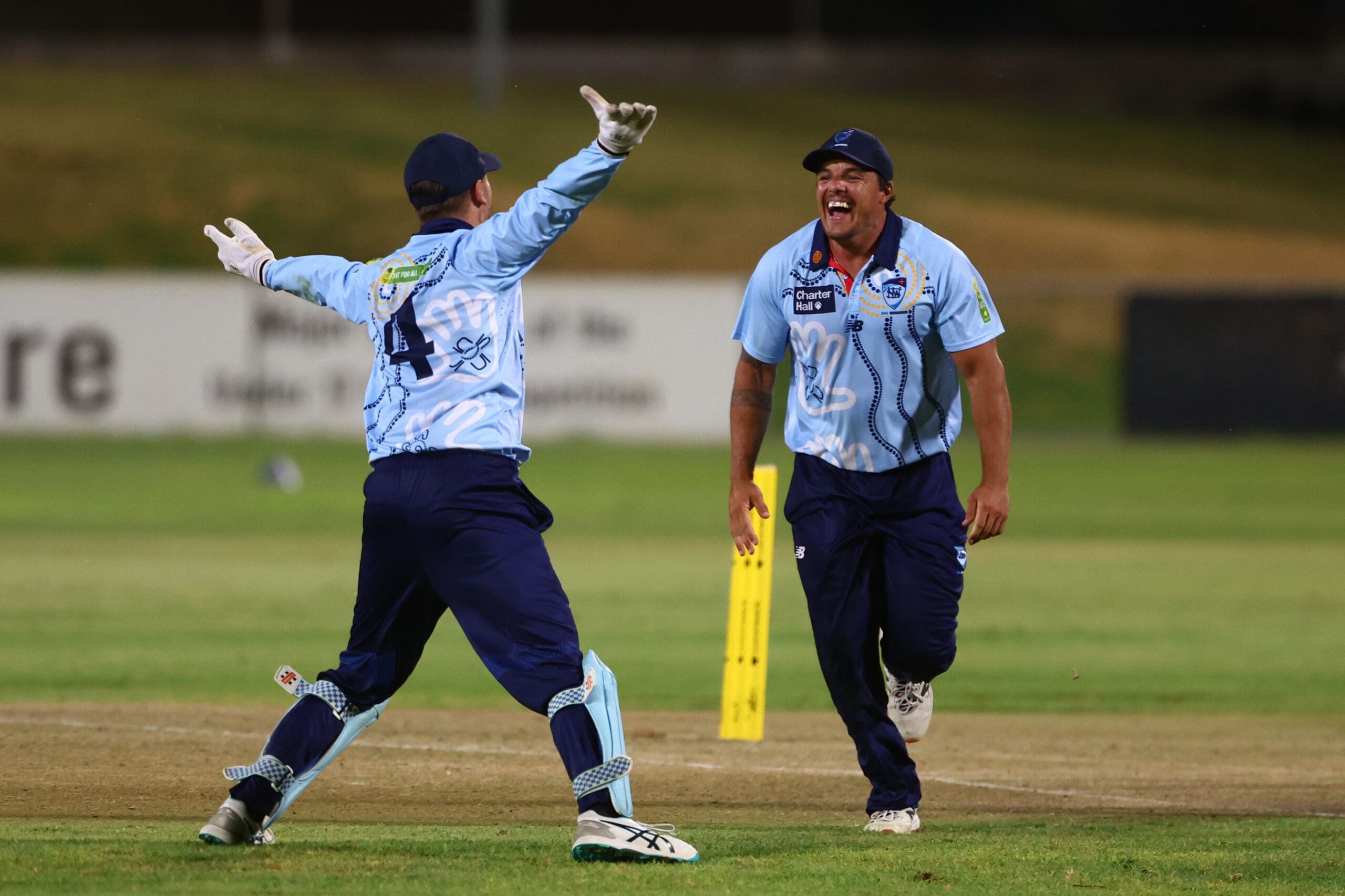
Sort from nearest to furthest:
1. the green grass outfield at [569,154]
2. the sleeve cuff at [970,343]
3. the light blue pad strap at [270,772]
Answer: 1. the light blue pad strap at [270,772]
2. the sleeve cuff at [970,343]
3. the green grass outfield at [569,154]

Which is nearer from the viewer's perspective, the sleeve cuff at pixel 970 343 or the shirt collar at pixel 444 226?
the shirt collar at pixel 444 226

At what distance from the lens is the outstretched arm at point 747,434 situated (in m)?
7.39

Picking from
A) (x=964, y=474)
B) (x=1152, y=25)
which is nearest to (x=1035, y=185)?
(x=1152, y=25)

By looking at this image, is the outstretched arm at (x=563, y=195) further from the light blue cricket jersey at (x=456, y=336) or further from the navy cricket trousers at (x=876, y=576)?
the navy cricket trousers at (x=876, y=576)

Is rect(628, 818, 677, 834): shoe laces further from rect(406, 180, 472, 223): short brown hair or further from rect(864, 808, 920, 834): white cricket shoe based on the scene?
rect(406, 180, 472, 223): short brown hair

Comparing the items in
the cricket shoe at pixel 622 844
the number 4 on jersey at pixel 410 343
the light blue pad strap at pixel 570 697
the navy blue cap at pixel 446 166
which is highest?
the navy blue cap at pixel 446 166

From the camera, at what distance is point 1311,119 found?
65062 mm

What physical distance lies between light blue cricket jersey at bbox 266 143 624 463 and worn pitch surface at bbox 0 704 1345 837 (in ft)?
5.59

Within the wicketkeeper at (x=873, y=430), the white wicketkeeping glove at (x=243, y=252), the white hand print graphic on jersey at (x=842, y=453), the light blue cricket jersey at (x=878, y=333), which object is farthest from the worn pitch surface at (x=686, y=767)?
the white wicketkeeping glove at (x=243, y=252)

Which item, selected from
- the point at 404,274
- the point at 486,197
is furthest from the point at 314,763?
the point at 486,197

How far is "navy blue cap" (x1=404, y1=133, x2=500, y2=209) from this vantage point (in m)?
6.61

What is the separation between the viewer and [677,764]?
9094 millimetres

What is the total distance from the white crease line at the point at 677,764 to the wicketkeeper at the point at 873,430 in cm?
137

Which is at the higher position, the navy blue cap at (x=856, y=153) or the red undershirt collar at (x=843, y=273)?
the navy blue cap at (x=856, y=153)
